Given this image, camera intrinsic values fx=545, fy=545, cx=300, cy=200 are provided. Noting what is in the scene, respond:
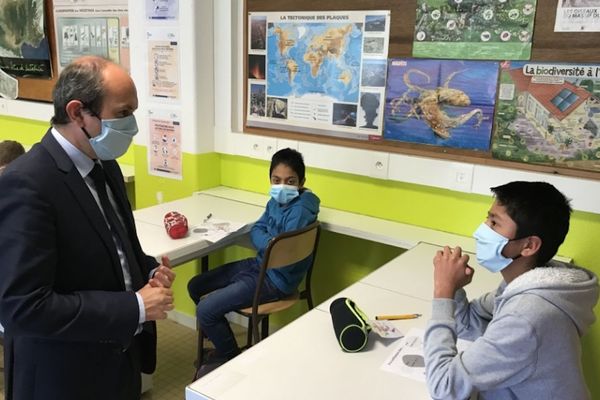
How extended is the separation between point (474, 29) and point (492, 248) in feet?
4.48

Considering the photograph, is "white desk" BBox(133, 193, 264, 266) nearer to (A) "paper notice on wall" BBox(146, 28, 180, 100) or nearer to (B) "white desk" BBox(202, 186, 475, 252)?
(B) "white desk" BBox(202, 186, 475, 252)

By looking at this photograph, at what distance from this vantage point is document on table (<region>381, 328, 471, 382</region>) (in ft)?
4.74

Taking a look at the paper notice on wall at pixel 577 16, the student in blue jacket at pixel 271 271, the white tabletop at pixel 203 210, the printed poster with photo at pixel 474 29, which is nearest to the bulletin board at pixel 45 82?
the white tabletop at pixel 203 210

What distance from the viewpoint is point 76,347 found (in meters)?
1.39

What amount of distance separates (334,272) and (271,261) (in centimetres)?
80

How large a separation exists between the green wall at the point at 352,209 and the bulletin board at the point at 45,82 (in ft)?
4.08

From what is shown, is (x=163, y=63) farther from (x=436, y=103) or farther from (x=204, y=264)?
(x=436, y=103)

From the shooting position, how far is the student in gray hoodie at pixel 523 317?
1.14 meters

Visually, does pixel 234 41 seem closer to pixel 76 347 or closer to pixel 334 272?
pixel 334 272

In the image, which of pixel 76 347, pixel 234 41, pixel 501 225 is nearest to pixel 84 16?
pixel 234 41

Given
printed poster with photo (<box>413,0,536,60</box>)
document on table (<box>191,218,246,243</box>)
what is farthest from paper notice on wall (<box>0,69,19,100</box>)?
printed poster with photo (<box>413,0,536,60</box>)

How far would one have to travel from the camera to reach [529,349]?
1.13m

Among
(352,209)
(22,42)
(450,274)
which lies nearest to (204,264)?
(352,209)

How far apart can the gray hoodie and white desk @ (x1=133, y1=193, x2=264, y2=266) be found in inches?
53.5
